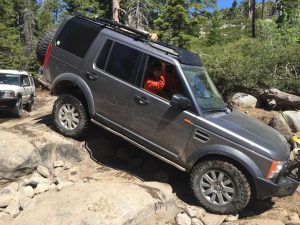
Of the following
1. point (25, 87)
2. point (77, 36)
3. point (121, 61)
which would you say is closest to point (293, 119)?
point (121, 61)

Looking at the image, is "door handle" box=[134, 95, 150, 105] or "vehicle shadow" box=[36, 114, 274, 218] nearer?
"door handle" box=[134, 95, 150, 105]

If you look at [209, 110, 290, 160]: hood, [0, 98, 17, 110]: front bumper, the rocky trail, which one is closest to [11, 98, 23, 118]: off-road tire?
[0, 98, 17, 110]: front bumper

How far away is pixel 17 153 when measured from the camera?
23.2 feet

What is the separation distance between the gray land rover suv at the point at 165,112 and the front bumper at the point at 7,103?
7.63 meters

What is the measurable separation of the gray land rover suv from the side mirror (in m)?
0.01

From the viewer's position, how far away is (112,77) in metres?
7.48

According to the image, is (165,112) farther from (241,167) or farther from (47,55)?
(47,55)

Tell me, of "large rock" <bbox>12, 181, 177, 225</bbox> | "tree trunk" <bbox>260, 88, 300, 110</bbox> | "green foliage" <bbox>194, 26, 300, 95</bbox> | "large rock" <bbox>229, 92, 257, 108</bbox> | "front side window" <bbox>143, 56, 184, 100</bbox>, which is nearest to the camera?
"large rock" <bbox>12, 181, 177, 225</bbox>

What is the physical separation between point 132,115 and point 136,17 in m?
22.4

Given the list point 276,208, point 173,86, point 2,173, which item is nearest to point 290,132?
point 276,208

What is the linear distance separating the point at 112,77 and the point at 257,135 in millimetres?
2576

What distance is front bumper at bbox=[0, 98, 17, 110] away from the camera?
15594 mm

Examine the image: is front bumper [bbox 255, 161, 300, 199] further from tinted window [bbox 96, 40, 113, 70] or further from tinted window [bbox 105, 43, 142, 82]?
tinted window [bbox 96, 40, 113, 70]

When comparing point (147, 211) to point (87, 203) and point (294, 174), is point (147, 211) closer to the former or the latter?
point (87, 203)
